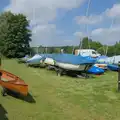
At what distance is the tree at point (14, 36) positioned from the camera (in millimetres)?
49688

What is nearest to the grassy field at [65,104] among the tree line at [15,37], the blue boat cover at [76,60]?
the blue boat cover at [76,60]

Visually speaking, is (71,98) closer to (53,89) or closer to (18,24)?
(53,89)

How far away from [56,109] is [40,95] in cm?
239

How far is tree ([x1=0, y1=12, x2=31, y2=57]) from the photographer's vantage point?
49688 mm

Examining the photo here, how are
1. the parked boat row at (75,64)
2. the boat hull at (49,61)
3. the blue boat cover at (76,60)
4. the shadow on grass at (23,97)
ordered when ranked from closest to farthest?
the shadow on grass at (23,97) < the blue boat cover at (76,60) < the parked boat row at (75,64) < the boat hull at (49,61)

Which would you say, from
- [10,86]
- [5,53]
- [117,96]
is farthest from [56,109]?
[5,53]

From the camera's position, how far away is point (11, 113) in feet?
28.0

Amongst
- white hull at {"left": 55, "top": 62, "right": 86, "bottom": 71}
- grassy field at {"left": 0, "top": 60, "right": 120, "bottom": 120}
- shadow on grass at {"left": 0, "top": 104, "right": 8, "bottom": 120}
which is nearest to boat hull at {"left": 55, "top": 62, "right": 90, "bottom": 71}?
white hull at {"left": 55, "top": 62, "right": 86, "bottom": 71}

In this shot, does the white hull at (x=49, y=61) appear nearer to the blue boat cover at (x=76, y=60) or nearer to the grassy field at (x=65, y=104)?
the blue boat cover at (x=76, y=60)

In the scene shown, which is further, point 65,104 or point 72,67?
point 72,67

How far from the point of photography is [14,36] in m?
50.1

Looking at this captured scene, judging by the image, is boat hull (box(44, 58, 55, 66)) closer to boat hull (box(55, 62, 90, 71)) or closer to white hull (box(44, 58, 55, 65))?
white hull (box(44, 58, 55, 65))

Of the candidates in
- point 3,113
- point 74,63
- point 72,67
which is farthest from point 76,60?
point 3,113

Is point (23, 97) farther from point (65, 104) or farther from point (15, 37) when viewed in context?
point (15, 37)
